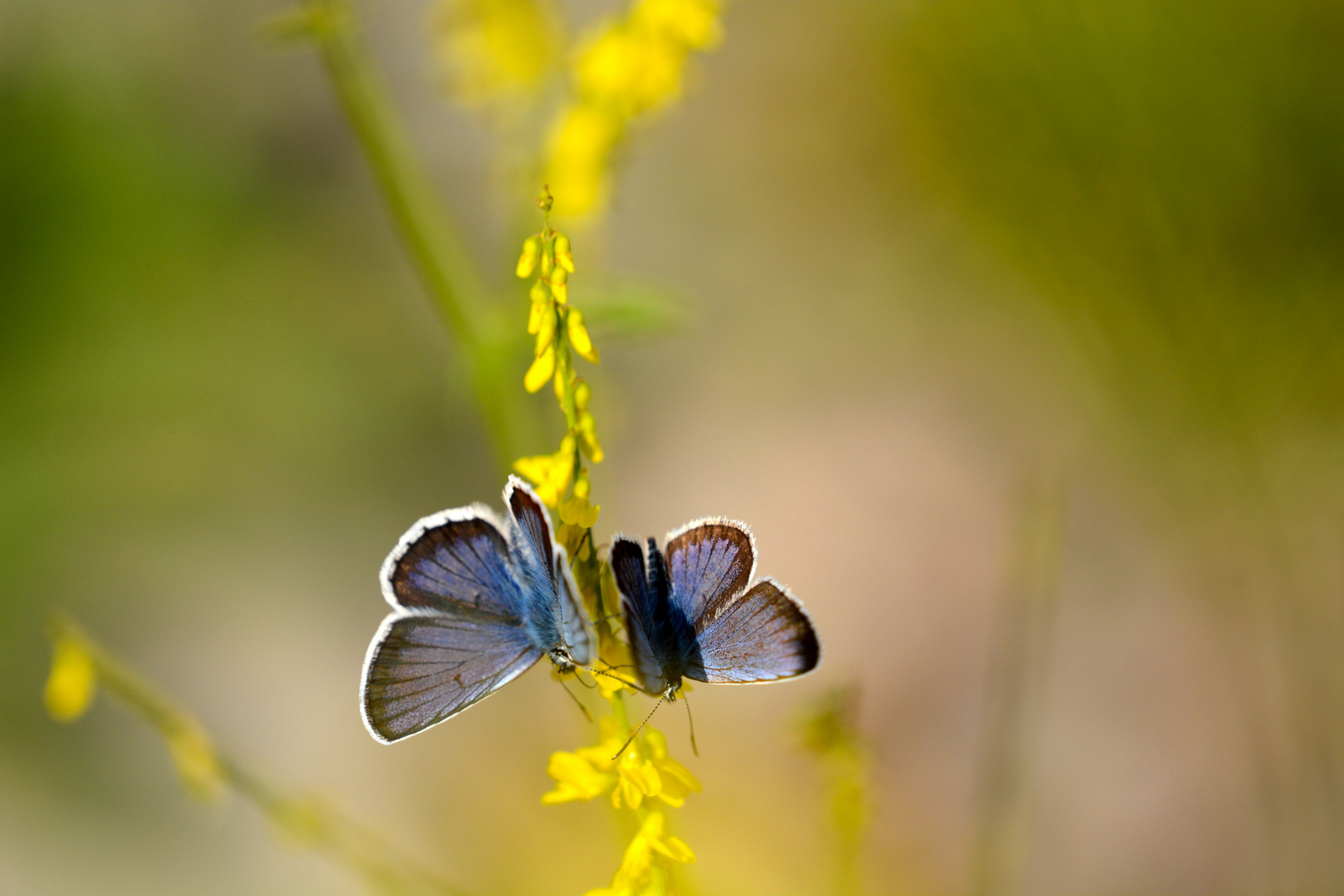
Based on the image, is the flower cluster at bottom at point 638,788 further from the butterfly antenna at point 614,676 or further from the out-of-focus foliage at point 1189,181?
the out-of-focus foliage at point 1189,181

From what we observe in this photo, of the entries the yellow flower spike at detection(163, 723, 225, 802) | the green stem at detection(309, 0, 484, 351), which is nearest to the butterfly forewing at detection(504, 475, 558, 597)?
the yellow flower spike at detection(163, 723, 225, 802)

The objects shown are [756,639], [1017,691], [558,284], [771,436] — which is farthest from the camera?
[771,436]

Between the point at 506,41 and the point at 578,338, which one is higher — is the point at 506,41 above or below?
above

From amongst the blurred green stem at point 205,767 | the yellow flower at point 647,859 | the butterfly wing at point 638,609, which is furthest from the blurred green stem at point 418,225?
the yellow flower at point 647,859

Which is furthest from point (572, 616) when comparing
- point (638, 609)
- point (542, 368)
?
point (542, 368)

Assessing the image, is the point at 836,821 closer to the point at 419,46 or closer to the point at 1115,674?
the point at 1115,674

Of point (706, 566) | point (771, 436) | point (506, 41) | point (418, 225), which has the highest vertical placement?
point (771, 436)

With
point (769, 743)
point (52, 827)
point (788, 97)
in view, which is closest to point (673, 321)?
point (769, 743)

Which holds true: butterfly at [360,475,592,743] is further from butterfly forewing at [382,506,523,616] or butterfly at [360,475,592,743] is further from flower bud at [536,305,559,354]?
flower bud at [536,305,559,354]

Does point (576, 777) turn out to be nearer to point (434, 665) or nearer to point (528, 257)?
point (434, 665)
